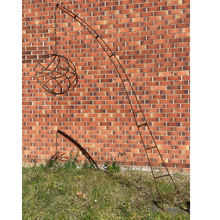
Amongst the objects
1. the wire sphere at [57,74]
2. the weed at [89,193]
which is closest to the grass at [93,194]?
the weed at [89,193]

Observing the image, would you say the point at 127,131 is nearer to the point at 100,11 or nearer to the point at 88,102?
the point at 88,102

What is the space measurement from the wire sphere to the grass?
50.5 inches

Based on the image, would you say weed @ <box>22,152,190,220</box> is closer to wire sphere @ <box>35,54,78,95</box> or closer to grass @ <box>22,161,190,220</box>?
grass @ <box>22,161,190,220</box>

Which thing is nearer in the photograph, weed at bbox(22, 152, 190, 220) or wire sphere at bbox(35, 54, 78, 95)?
weed at bbox(22, 152, 190, 220)

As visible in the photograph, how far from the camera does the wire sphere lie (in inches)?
137

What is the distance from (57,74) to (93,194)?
78.0 inches

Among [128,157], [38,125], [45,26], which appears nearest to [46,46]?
[45,26]

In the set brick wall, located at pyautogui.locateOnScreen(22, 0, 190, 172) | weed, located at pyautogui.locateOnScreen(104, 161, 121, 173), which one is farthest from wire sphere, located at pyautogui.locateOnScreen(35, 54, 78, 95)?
weed, located at pyautogui.locateOnScreen(104, 161, 121, 173)

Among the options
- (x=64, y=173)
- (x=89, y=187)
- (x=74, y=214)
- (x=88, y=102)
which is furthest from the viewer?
(x=88, y=102)

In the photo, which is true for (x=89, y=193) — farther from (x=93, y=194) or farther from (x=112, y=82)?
(x=112, y=82)

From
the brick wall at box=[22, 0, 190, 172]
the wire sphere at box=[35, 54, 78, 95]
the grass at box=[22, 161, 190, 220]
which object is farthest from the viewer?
the wire sphere at box=[35, 54, 78, 95]

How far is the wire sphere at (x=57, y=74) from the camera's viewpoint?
347cm

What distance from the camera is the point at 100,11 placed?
132 inches

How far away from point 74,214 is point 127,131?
4.79 ft
